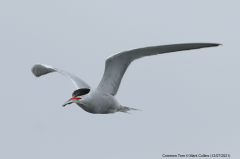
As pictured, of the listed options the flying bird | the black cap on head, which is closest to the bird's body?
the flying bird

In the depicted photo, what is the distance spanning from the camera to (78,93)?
775cm

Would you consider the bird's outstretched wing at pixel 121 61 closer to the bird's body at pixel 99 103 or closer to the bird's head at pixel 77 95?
the bird's body at pixel 99 103

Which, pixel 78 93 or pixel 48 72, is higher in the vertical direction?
pixel 48 72

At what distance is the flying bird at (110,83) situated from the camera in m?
7.58

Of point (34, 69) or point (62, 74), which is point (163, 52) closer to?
point (62, 74)

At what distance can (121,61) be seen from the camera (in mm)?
8523

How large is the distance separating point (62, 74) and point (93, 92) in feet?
5.64

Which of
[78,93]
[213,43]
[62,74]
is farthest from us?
[62,74]

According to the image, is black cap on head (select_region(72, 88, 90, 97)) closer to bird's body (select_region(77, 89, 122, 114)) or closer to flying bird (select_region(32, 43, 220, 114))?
flying bird (select_region(32, 43, 220, 114))

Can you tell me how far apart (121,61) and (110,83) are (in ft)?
2.42

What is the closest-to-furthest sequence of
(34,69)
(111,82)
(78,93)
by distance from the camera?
1. (78,93)
2. (111,82)
3. (34,69)

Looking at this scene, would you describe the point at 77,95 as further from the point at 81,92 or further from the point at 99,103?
the point at 99,103

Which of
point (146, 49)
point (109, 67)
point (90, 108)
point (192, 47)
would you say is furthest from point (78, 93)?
point (192, 47)

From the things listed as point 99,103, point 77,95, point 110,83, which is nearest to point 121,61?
point 110,83
